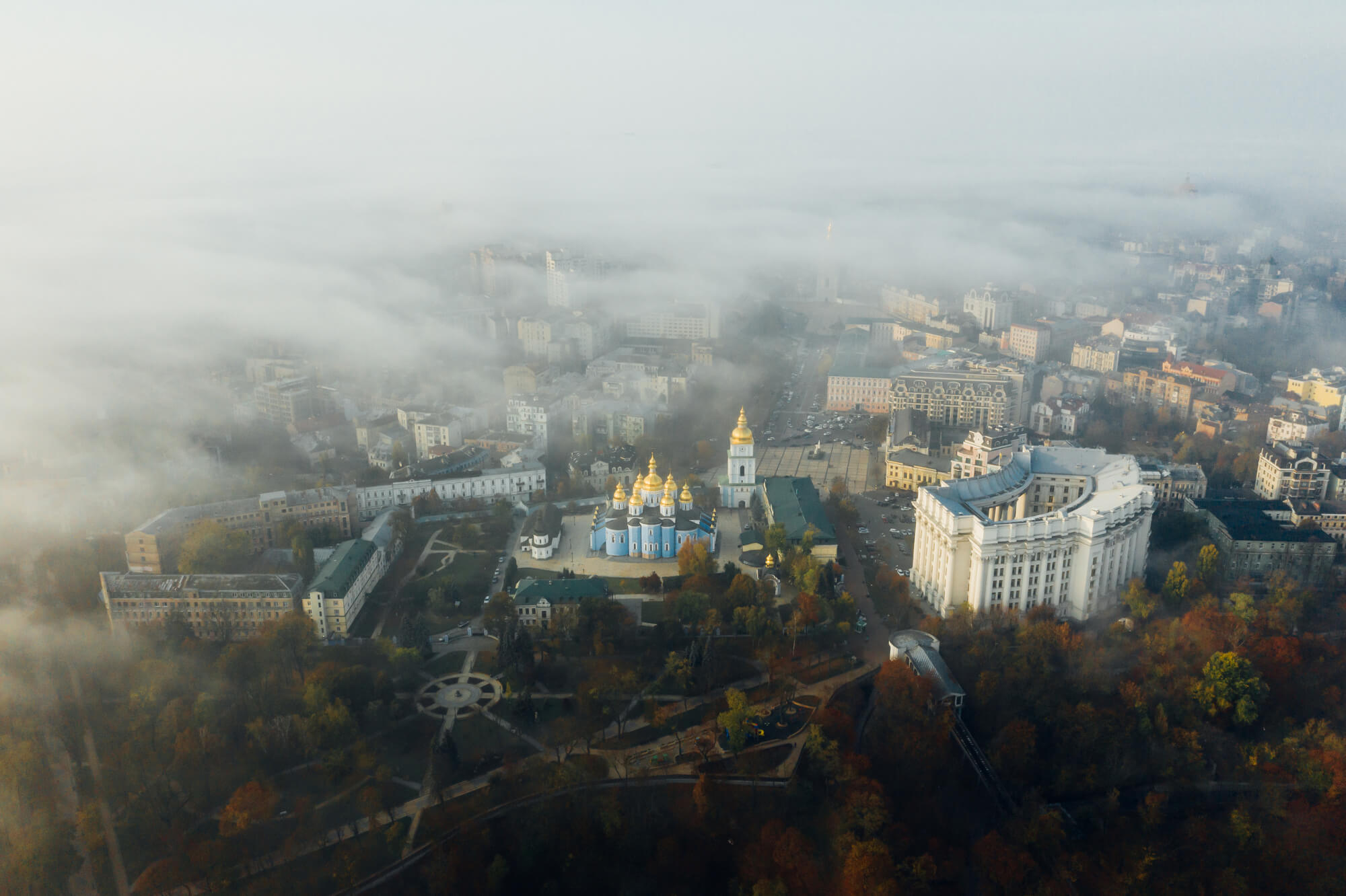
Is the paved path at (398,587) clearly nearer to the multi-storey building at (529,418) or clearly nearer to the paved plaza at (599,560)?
the paved plaza at (599,560)

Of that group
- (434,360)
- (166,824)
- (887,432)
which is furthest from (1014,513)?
(434,360)

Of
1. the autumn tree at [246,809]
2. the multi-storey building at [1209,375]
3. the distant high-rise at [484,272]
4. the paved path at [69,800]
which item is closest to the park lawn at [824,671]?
the autumn tree at [246,809]

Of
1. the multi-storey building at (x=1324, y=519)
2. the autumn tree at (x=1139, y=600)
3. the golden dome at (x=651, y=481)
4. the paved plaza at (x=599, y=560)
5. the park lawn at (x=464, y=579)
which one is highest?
the golden dome at (x=651, y=481)

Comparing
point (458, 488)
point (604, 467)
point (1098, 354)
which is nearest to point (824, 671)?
point (604, 467)

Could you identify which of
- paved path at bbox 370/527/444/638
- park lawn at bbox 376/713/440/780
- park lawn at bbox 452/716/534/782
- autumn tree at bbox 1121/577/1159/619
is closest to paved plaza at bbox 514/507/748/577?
paved path at bbox 370/527/444/638

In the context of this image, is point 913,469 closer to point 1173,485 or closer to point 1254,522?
point 1173,485
